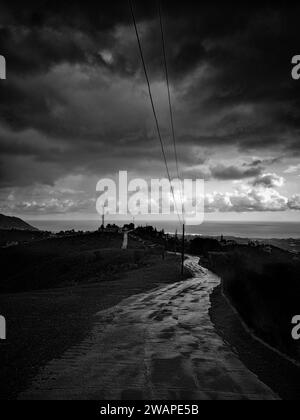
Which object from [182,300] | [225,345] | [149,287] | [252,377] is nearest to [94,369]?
[252,377]

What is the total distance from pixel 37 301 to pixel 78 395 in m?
18.6

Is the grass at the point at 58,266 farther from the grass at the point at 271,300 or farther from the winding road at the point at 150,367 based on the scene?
the winding road at the point at 150,367

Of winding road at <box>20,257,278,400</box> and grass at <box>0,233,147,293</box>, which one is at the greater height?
winding road at <box>20,257,278,400</box>

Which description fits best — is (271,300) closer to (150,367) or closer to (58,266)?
(150,367)

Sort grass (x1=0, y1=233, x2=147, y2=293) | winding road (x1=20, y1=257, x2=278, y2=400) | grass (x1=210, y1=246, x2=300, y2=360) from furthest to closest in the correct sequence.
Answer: grass (x1=0, y1=233, x2=147, y2=293) < grass (x1=210, y1=246, x2=300, y2=360) < winding road (x1=20, y1=257, x2=278, y2=400)

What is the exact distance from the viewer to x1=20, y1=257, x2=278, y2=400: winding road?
8.97 metres

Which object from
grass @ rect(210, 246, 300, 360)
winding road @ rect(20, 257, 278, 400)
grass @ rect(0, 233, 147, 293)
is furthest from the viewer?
grass @ rect(0, 233, 147, 293)

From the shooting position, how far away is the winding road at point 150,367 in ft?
29.4

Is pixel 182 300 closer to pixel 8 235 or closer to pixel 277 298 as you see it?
pixel 277 298

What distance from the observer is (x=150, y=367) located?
1096 cm

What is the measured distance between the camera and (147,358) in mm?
11922

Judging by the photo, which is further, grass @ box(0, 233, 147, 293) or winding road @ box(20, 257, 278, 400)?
grass @ box(0, 233, 147, 293)

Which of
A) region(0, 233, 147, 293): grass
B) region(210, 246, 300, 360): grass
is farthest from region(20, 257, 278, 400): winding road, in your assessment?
region(0, 233, 147, 293): grass

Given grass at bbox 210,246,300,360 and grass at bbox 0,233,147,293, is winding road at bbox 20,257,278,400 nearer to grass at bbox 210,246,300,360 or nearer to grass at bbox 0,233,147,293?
grass at bbox 210,246,300,360
